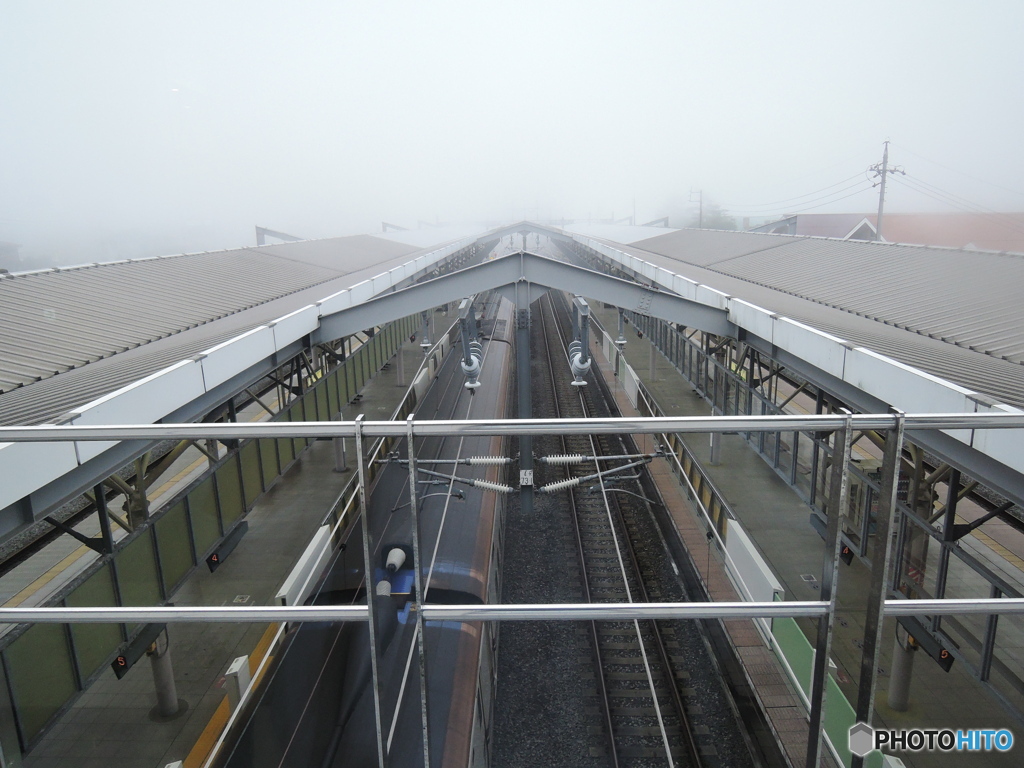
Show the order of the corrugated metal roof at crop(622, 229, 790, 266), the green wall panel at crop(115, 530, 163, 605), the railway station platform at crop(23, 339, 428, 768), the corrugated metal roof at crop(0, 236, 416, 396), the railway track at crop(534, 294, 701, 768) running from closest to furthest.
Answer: the green wall panel at crop(115, 530, 163, 605) → the corrugated metal roof at crop(0, 236, 416, 396) → the railway station platform at crop(23, 339, 428, 768) → the railway track at crop(534, 294, 701, 768) → the corrugated metal roof at crop(622, 229, 790, 266)

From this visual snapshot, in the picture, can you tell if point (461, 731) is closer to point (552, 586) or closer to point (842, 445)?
point (842, 445)

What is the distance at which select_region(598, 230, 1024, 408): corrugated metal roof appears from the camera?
4.07 meters

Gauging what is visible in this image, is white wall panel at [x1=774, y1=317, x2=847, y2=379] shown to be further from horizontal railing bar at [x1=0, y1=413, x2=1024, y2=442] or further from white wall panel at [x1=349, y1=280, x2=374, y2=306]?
white wall panel at [x1=349, y1=280, x2=374, y2=306]

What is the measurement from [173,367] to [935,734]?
3829 millimetres

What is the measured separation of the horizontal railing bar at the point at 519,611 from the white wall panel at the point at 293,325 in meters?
3.83

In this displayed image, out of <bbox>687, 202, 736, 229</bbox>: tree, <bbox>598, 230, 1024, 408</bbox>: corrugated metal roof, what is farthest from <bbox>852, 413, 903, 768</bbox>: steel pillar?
<bbox>687, 202, 736, 229</bbox>: tree

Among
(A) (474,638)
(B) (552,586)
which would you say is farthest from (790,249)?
(A) (474,638)

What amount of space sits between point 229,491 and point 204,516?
0.56 meters

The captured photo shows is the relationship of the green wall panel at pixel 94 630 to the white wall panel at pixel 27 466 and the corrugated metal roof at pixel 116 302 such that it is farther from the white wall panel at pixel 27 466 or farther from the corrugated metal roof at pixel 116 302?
the white wall panel at pixel 27 466

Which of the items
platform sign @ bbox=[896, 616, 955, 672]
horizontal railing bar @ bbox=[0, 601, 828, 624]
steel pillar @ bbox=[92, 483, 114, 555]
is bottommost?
platform sign @ bbox=[896, 616, 955, 672]

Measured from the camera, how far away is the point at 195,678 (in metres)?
6.20

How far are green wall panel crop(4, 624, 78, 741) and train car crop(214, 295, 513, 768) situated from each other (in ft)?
3.68

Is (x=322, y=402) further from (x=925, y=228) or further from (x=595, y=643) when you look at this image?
(x=925, y=228)

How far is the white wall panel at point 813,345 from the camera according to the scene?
4.38 metres
